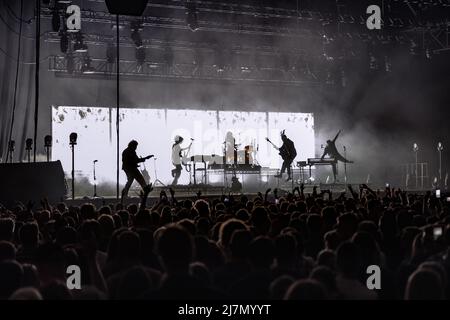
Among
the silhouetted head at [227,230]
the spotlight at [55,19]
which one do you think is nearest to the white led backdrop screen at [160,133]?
the spotlight at [55,19]

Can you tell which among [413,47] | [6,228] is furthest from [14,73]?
[413,47]

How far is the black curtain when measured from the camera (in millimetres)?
16156

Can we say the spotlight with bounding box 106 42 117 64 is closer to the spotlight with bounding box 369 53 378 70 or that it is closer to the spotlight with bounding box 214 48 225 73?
the spotlight with bounding box 214 48 225 73

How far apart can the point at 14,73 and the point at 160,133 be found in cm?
669

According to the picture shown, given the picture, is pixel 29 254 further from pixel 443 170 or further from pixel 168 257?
pixel 443 170

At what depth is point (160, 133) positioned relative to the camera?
22.6 meters

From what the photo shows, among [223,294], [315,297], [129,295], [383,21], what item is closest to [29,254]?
[129,295]

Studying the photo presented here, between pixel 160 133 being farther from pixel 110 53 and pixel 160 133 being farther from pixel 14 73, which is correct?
pixel 14 73

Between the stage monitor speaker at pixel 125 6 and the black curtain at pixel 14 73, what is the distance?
612 cm

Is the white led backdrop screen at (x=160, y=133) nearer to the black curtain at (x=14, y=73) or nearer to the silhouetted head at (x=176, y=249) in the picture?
the black curtain at (x=14, y=73)

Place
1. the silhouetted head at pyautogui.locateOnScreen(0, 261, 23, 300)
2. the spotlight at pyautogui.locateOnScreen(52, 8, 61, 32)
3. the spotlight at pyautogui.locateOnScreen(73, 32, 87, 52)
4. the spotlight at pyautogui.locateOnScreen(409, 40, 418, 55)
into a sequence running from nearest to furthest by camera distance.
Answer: the silhouetted head at pyautogui.locateOnScreen(0, 261, 23, 300) → the spotlight at pyautogui.locateOnScreen(52, 8, 61, 32) → the spotlight at pyautogui.locateOnScreen(73, 32, 87, 52) → the spotlight at pyautogui.locateOnScreen(409, 40, 418, 55)

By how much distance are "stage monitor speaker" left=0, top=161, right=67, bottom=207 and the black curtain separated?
5.77 metres

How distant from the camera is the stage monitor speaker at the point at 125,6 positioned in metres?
9.98

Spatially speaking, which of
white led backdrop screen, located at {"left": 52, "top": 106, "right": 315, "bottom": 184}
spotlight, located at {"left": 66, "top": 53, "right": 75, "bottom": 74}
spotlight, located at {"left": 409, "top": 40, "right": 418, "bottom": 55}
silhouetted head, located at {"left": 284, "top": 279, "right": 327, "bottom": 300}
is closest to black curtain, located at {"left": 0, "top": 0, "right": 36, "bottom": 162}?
spotlight, located at {"left": 66, "top": 53, "right": 75, "bottom": 74}
